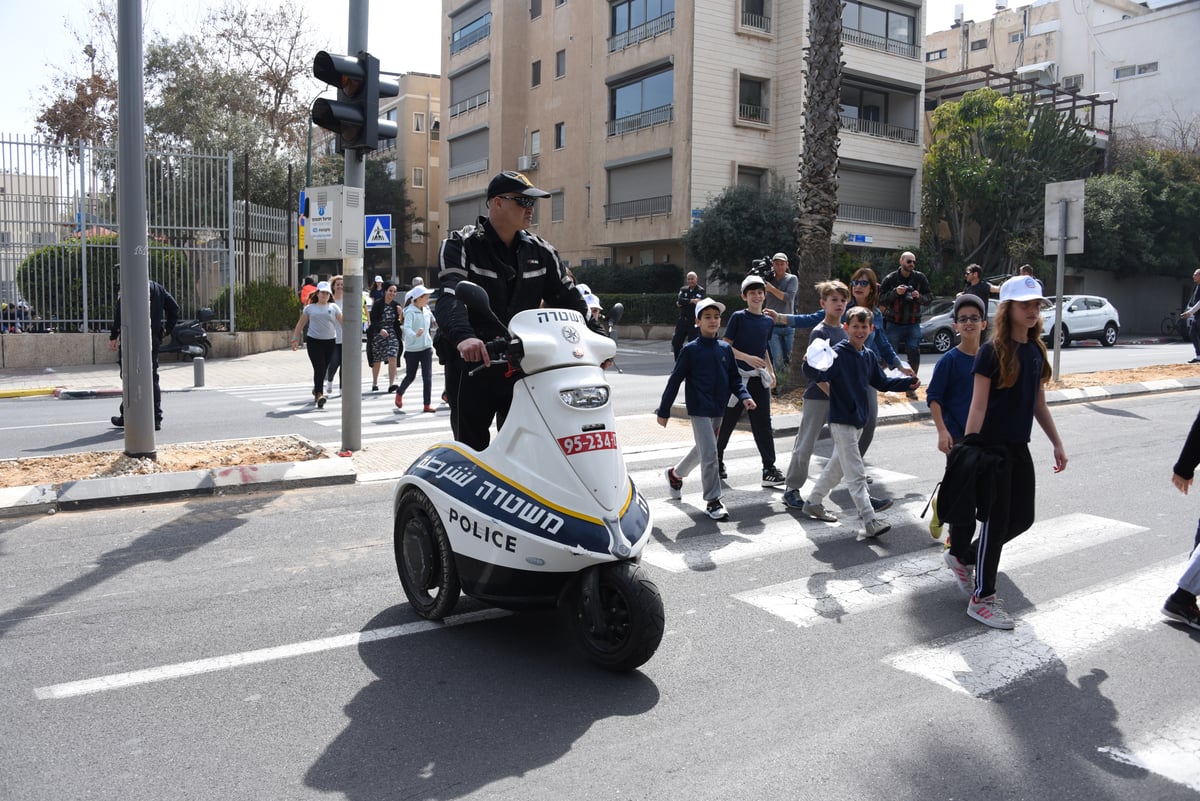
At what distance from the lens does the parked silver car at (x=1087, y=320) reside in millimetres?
27125

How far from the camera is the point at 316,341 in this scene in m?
12.8

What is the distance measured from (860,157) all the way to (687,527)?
3305cm

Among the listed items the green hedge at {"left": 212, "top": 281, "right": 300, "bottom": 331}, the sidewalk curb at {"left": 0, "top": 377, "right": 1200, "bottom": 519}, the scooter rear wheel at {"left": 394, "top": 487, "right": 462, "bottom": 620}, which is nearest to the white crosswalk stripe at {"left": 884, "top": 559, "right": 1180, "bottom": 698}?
the scooter rear wheel at {"left": 394, "top": 487, "right": 462, "bottom": 620}

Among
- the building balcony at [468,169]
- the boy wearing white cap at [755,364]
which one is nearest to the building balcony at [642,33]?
the building balcony at [468,169]

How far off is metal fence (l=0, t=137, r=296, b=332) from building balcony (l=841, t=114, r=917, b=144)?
970 inches

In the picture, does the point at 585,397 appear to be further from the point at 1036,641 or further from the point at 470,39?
the point at 470,39

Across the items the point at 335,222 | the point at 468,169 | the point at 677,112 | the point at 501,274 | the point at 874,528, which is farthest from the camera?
the point at 468,169

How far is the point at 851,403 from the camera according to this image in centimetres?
673

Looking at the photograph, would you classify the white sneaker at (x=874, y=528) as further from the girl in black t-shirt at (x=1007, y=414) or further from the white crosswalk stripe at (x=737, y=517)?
the girl in black t-shirt at (x=1007, y=414)

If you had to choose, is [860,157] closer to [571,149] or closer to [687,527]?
[571,149]

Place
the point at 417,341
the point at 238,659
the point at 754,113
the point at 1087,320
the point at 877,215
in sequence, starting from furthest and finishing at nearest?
the point at 877,215 → the point at 754,113 → the point at 1087,320 → the point at 417,341 → the point at 238,659

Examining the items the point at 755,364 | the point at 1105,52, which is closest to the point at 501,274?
the point at 755,364

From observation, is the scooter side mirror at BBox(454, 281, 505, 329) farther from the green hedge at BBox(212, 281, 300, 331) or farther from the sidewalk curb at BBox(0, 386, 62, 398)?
the green hedge at BBox(212, 281, 300, 331)

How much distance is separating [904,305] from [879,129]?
28624mm
